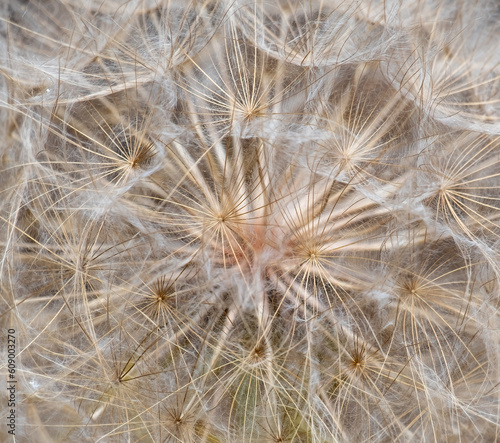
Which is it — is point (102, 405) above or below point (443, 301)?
below

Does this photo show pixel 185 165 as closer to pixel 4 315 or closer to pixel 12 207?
pixel 12 207

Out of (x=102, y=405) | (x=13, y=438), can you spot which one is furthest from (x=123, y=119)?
(x=13, y=438)

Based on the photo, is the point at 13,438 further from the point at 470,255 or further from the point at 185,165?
the point at 470,255

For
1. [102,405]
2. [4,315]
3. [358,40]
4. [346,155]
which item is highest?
[358,40]

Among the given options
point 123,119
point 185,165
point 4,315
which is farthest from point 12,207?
point 185,165

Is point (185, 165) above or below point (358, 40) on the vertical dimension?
below

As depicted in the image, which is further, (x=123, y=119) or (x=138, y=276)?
(x=123, y=119)
